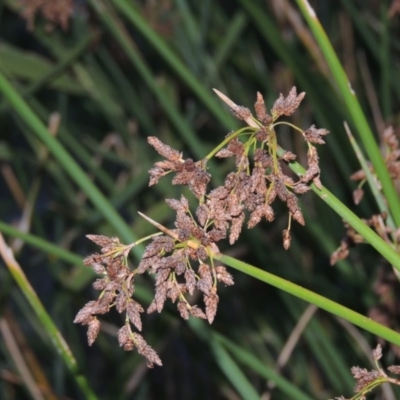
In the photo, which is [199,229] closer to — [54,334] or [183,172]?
[183,172]

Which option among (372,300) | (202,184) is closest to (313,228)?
(372,300)

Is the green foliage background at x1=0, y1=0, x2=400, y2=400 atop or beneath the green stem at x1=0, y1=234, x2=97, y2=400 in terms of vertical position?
atop

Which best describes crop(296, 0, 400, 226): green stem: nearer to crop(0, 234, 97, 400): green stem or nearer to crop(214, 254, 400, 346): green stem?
crop(214, 254, 400, 346): green stem

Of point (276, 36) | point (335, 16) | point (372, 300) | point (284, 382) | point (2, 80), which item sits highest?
point (335, 16)

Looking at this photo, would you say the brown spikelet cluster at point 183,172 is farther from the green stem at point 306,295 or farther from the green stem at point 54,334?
the green stem at point 54,334

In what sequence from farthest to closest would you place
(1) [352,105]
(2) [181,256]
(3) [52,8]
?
(3) [52,8], (1) [352,105], (2) [181,256]

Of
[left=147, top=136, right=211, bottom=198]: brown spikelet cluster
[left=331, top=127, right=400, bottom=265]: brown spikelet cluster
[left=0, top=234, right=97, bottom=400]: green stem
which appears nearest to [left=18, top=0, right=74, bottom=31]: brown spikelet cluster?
[left=0, top=234, right=97, bottom=400]: green stem

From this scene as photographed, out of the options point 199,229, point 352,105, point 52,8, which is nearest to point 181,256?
point 199,229

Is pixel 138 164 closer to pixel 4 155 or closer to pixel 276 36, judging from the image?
pixel 4 155
